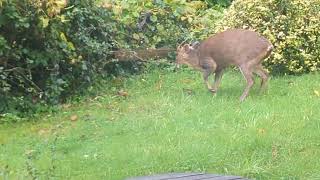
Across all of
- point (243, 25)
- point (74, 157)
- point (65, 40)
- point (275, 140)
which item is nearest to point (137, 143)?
point (74, 157)

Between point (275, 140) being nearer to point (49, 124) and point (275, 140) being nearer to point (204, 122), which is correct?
point (204, 122)

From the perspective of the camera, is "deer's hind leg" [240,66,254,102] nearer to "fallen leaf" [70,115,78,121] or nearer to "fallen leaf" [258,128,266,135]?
"fallen leaf" [258,128,266,135]

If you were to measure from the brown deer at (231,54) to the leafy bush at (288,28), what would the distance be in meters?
1.04

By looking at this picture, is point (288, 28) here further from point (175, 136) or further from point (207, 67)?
point (175, 136)

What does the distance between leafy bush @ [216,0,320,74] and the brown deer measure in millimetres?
1035

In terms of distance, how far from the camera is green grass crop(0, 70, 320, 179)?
7.50 meters

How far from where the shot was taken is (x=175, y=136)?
8383 millimetres

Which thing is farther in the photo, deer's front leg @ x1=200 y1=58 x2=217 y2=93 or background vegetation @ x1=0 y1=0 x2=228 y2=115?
deer's front leg @ x1=200 y1=58 x2=217 y2=93

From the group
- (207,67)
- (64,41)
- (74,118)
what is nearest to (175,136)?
(74,118)

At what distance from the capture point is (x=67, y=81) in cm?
1102

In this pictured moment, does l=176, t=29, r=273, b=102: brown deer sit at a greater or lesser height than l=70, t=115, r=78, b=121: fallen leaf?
greater

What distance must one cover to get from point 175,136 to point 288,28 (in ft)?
13.3

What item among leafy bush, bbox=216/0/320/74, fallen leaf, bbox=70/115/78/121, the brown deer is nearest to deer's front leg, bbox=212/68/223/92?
the brown deer

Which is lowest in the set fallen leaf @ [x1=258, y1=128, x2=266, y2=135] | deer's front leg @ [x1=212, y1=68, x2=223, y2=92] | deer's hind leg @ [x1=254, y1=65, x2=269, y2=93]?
deer's front leg @ [x1=212, y1=68, x2=223, y2=92]
